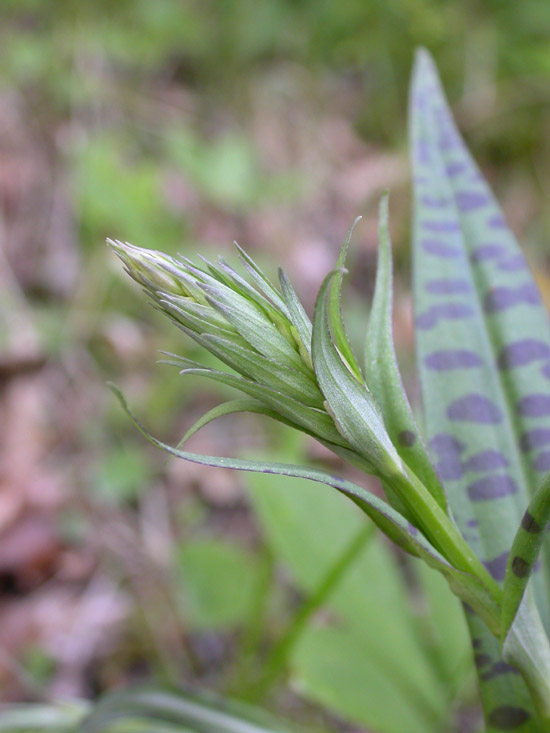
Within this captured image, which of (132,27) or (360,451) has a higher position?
(132,27)

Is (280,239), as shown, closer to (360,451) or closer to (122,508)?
(122,508)

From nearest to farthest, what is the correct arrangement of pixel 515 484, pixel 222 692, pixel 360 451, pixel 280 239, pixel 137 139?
pixel 360 451 → pixel 515 484 → pixel 222 692 → pixel 280 239 → pixel 137 139

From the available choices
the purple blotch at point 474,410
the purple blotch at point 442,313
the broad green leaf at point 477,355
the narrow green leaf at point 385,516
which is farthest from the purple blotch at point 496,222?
the narrow green leaf at point 385,516

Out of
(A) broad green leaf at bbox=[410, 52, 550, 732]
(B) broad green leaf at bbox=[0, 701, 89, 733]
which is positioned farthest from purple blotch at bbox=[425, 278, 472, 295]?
(B) broad green leaf at bbox=[0, 701, 89, 733]

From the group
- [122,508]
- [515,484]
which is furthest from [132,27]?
[515,484]

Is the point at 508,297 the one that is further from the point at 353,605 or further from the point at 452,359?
the point at 353,605

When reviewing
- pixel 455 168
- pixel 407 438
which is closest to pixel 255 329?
pixel 407 438

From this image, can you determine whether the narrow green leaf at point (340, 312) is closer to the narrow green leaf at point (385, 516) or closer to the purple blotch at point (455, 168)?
the narrow green leaf at point (385, 516)
